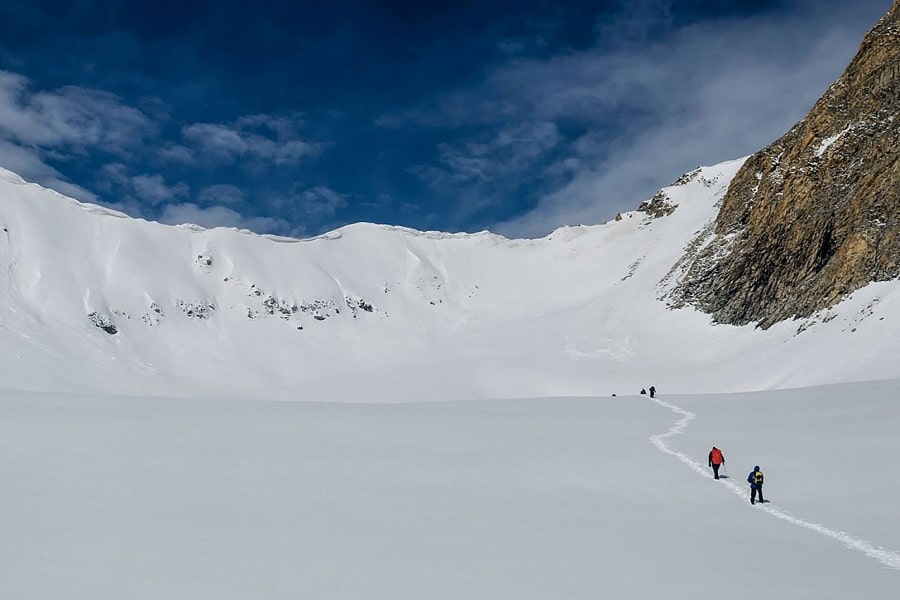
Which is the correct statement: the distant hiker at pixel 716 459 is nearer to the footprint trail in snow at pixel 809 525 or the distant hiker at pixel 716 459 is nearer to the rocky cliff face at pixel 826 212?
the footprint trail in snow at pixel 809 525

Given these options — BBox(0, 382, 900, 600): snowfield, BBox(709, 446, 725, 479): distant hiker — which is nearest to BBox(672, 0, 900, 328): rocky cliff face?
BBox(0, 382, 900, 600): snowfield

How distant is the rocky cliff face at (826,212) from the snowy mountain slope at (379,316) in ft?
12.3

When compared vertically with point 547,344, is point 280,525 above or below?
below

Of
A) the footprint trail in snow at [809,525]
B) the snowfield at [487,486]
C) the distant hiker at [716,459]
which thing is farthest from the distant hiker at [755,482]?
the distant hiker at [716,459]

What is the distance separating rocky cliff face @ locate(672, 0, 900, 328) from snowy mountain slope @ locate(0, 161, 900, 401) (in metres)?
3.74

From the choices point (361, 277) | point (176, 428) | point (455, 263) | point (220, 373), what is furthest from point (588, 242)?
point (176, 428)

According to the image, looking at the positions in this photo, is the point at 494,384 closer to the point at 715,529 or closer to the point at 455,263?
the point at 455,263

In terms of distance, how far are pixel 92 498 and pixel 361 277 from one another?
10236 centimetres

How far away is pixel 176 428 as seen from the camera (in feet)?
71.3

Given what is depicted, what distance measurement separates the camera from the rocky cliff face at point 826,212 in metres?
62.2

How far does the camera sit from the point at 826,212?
6950 centimetres

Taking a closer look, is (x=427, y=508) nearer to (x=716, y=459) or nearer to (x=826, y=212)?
(x=716, y=459)

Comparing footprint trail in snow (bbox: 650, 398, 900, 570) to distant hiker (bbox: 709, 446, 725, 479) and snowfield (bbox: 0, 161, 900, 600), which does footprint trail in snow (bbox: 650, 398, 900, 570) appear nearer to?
snowfield (bbox: 0, 161, 900, 600)

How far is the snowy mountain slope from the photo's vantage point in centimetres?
6831
